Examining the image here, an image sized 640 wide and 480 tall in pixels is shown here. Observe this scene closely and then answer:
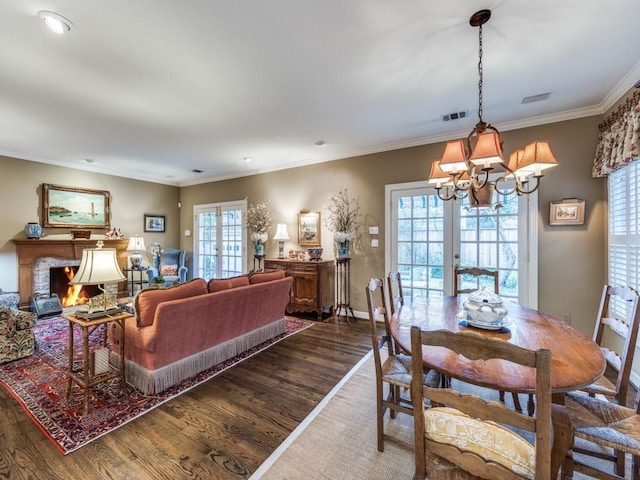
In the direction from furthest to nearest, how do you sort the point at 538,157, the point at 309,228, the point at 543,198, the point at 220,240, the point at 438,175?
the point at 220,240 < the point at 309,228 < the point at 543,198 < the point at 438,175 < the point at 538,157

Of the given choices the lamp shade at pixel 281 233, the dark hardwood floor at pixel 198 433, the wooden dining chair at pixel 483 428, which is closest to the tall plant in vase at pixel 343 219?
the lamp shade at pixel 281 233

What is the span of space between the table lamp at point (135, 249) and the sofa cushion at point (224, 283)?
3.67 meters

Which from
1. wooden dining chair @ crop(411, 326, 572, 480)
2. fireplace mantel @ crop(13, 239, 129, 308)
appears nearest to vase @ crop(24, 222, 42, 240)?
fireplace mantel @ crop(13, 239, 129, 308)

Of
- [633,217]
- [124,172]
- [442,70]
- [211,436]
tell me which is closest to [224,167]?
[124,172]

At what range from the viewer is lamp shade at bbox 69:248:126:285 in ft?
7.02

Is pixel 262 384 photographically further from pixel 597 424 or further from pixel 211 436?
pixel 597 424

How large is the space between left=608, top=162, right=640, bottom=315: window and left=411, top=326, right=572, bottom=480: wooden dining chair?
2404 mm

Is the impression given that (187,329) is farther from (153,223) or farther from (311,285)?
(153,223)

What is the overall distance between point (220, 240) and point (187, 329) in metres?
4.17

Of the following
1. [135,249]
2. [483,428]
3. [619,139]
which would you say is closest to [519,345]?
[483,428]

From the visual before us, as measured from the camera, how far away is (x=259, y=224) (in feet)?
17.9

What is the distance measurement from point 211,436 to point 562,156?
4.50 meters

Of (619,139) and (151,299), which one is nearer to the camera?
(151,299)

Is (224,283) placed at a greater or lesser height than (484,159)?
lesser
